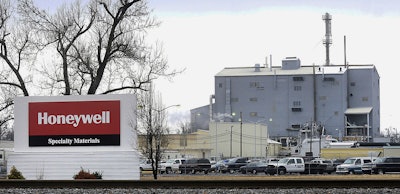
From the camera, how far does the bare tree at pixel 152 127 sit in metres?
38.2

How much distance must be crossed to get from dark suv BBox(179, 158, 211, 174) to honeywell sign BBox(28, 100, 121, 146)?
2707cm

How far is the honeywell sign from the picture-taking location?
3500 cm

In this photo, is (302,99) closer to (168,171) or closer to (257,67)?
(257,67)

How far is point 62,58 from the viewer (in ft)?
147

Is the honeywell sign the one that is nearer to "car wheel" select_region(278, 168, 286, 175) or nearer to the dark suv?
"car wheel" select_region(278, 168, 286, 175)

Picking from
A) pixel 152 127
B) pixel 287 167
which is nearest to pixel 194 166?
pixel 287 167

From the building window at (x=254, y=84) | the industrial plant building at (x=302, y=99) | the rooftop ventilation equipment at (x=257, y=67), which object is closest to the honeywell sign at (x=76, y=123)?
the industrial plant building at (x=302, y=99)

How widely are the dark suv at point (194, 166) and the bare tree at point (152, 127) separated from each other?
20742mm

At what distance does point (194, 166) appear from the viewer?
62.3m

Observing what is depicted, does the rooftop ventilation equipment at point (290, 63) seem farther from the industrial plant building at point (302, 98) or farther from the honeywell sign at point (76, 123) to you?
the honeywell sign at point (76, 123)

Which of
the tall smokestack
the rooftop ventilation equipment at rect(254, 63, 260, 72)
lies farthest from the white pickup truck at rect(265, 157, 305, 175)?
the tall smokestack

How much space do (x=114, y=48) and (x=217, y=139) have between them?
55.8m

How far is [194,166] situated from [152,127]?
2386 cm

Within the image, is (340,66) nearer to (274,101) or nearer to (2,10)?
(274,101)
